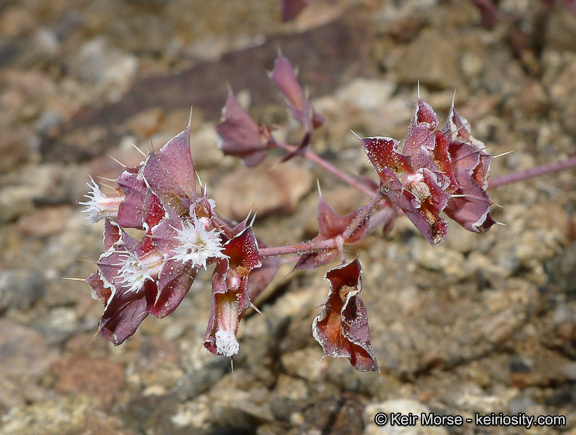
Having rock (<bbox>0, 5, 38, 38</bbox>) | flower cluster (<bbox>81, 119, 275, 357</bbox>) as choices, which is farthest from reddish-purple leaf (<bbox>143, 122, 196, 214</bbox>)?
rock (<bbox>0, 5, 38, 38</bbox>)

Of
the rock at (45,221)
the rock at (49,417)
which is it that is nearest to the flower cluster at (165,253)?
the rock at (49,417)

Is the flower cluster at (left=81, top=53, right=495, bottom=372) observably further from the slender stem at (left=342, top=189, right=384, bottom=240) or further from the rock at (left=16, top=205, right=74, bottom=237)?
the rock at (left=16, top=205, right=74, bottom=237)

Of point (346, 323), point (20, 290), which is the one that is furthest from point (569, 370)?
point (20, 290)

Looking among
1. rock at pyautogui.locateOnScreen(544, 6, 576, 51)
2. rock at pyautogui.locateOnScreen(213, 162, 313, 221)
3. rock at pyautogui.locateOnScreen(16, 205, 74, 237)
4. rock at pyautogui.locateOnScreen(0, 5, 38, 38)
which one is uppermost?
rock at pyautogui.locateOnScreen(544, 6, 576, 51)

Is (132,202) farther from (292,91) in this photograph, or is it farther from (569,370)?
(569,370)

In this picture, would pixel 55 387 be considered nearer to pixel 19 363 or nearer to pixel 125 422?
pixel 19 363

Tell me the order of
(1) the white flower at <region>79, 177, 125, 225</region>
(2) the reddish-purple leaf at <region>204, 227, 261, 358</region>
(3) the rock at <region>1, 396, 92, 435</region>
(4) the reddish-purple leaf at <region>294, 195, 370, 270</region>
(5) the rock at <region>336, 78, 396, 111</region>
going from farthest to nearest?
(5) the rock at <region>336, 78, 396, 111</region>, (3) the rock at <region>1, 396, 92, 435</region>, (4) the reddish-purple leaf at <region>294, 195, 370, 270</region>, (1) the white flower at <region>79, 177, 125, 225</region>, (2) the reddish-purple leaf at <region>204, 227, 261, 358</region>

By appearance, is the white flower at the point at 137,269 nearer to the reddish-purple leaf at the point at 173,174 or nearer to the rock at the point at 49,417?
the reddish-purple leaf at the point at 173,174
